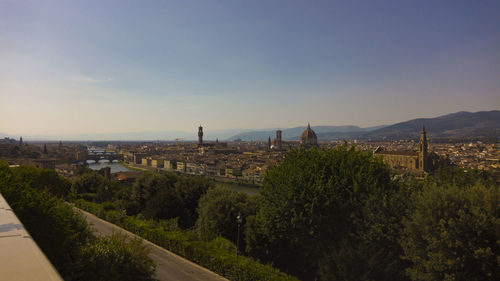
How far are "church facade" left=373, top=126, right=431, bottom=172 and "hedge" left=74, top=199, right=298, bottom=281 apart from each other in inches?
1592

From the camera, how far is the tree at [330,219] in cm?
730

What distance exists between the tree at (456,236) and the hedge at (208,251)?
116 inches

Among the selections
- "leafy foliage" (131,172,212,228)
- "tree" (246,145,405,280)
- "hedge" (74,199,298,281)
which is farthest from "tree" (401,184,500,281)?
"leafy foliage" (131,172,212,228)

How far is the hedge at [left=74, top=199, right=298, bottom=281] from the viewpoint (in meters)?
7.76

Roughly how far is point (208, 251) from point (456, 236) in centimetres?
615

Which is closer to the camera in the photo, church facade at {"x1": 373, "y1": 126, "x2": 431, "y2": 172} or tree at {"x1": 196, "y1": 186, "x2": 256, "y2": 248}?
tree at {"x1": 196, "y1": 186, "x2": 256, "y2": 248}

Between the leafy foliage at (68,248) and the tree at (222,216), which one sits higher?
the leafy foliage at (68,248)

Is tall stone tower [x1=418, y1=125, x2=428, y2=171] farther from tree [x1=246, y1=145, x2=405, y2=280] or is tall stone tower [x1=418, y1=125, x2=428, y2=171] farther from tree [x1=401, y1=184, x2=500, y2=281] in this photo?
tree [x1=401, y1=184, x2=500, y2=281]

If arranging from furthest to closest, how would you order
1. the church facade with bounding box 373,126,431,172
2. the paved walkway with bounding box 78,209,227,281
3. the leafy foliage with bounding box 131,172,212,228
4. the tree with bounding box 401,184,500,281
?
the church facade with bounding box 373,126,431,172 → the leafy foliage with bounding box 131,172,212,228 → the paved walkway with bounding box 78,209,227,281 → the tree with bounding box 401,184,500,281

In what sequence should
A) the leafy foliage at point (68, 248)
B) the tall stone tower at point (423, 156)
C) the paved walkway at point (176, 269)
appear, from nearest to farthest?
the leafy foliage at point (68, 248) → the paved walkway at point (176, 269) → the tall stone tower at point (423, 156)

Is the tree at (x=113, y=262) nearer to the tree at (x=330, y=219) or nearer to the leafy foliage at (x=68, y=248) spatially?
the leafy foliage at (x=68, y=248)

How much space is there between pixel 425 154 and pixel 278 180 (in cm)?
4294

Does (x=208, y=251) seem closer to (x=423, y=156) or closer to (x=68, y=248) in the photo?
(x=68, y=248)

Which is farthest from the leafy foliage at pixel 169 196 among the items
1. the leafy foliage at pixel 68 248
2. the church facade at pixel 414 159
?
the church facade at pixel 414 159
